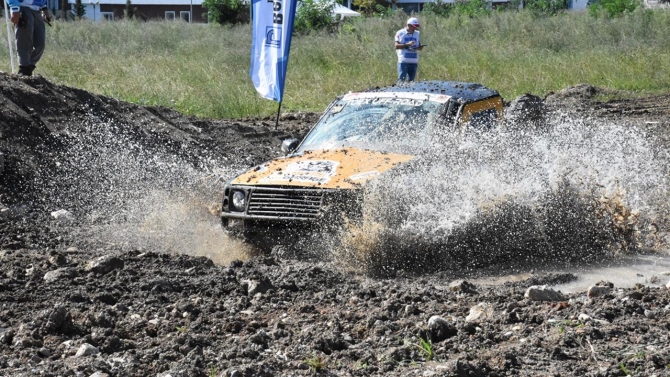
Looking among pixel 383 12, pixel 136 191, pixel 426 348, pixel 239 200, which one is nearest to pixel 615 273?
pixel 239 200

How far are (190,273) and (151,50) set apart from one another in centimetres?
2598

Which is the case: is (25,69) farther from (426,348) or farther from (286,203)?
(426,348)

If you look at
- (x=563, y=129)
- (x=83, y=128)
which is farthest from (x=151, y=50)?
(x=563, y=129)

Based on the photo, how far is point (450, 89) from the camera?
9875mm

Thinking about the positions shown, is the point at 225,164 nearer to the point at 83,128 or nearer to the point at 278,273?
the point at 83,128

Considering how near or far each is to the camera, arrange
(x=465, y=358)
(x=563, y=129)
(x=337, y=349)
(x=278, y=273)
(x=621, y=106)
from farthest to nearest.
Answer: (x=621, y=106) < (x=563, y=129) < (x=278, y=273) < (x=337, y=349) < (x=465, y=358)

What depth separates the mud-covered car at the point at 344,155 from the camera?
8133 mm

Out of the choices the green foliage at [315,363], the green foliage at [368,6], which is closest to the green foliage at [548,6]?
the green foliage at [368,6]

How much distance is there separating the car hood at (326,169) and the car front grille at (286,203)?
0.24 ft

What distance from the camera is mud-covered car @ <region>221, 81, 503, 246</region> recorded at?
8133mm

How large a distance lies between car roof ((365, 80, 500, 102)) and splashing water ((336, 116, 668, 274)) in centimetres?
44

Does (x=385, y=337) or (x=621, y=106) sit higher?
(x=385, y=337)

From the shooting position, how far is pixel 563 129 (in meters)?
11.3

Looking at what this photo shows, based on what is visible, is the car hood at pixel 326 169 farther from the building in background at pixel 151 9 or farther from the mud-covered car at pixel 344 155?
the building in background at pixel 151 9
